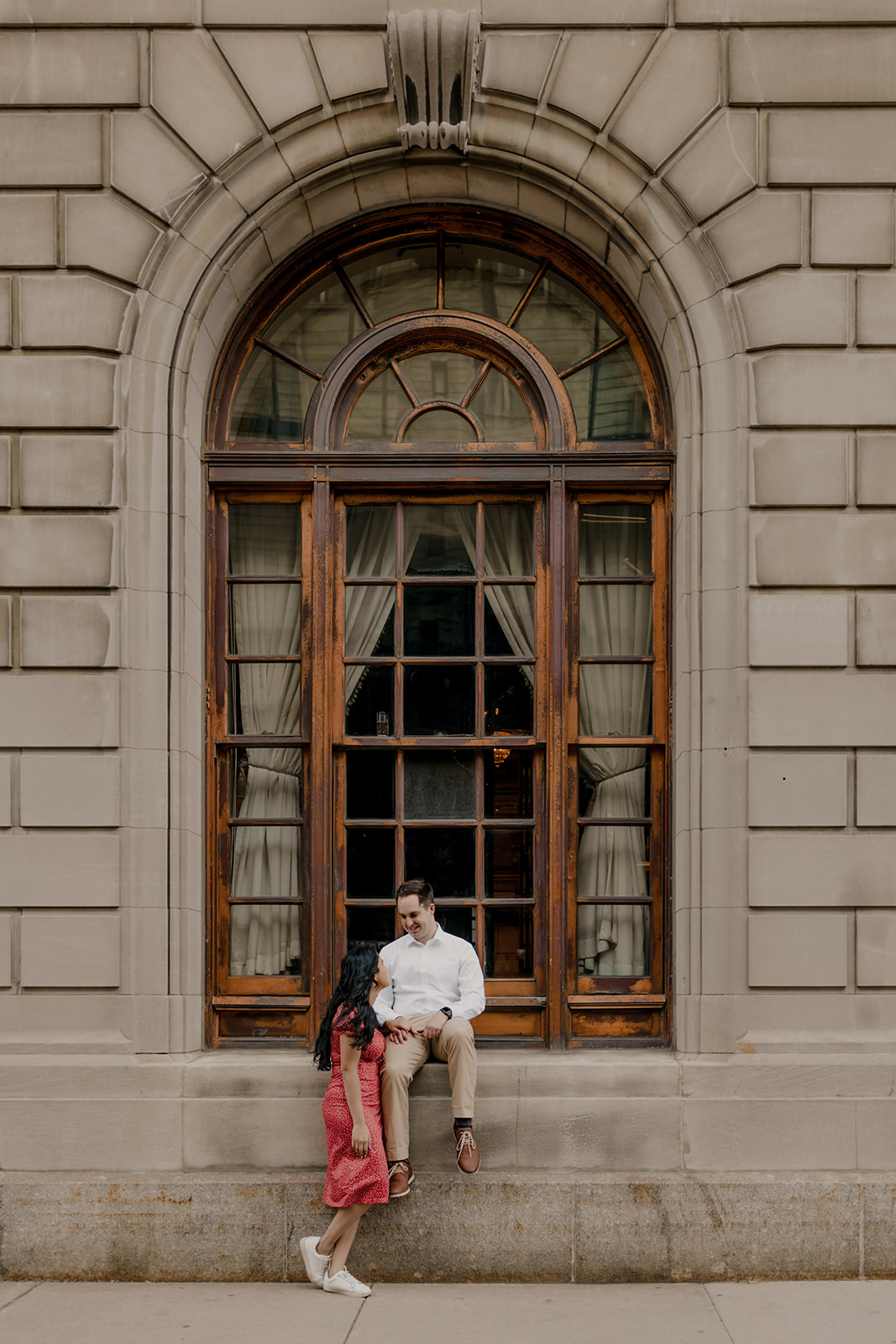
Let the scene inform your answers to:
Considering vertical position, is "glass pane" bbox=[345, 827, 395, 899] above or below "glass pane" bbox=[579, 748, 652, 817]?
below

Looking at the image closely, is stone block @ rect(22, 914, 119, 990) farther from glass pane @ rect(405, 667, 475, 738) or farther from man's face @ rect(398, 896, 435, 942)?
glass pane @ rect(405, 667, 475, 738)

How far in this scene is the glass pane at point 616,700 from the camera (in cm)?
805

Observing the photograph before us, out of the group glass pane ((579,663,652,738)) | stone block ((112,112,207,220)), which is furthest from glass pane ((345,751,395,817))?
stone block ((112,112,207,220))

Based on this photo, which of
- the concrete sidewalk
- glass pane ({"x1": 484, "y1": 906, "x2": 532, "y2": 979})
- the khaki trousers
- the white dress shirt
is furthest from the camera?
glass pane ({"x1": 484, "y1": 906, "x2": 532, "y2": 979})

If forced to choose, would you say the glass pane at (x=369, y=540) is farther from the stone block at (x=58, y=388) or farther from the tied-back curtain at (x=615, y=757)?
the stone block at (x=58, y=388)

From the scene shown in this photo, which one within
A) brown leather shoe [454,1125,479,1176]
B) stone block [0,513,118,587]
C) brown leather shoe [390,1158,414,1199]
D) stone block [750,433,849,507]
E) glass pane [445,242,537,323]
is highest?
glass pane [445,242,537,323]

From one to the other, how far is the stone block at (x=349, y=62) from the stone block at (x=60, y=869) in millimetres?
4754

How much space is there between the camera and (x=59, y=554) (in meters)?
7.52

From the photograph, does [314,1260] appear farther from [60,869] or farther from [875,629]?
[875,629]

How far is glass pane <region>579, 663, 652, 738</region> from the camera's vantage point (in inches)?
317

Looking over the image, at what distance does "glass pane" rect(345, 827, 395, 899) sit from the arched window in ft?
0.04

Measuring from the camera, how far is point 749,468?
749cm

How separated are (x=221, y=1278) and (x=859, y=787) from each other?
15.2ft

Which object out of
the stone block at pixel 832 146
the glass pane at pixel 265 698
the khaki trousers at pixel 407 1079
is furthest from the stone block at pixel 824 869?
the stone block at pixel 832 146
